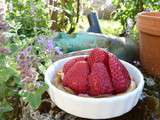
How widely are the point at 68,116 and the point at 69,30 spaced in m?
1.39

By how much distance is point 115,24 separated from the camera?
10.1 ft

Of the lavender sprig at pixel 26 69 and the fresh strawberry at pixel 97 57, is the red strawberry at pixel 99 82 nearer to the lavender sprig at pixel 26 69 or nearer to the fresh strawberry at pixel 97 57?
the fresh strawberry at pixel 97 57

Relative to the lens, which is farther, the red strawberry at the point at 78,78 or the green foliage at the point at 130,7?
the green foliage at the point at 130,7

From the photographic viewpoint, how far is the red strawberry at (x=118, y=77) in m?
1.15

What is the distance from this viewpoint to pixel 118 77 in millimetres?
1151

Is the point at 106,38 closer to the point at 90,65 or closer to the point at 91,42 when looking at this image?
the point at 91,42

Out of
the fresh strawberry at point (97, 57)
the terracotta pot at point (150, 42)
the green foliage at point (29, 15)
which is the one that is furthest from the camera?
the green foliage at point (29, 15)

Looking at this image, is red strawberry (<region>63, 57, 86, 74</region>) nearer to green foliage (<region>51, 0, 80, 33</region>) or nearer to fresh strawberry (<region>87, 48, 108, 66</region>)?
fresh strawberry (<region>87, 48, 108, 66</region>)

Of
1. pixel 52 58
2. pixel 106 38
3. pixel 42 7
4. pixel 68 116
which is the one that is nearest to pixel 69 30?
pixel 42 7

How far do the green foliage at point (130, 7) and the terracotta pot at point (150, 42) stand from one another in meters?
0.76

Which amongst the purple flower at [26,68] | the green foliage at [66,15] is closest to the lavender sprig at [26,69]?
the purple flower at [26,68]

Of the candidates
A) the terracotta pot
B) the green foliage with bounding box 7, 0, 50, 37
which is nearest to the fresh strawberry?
the terracotta pot

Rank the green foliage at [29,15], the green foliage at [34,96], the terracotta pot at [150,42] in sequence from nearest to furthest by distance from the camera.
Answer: the green foliage at [34,96]
the terracotta pot at [150,42]
the green foliage at [29,15]

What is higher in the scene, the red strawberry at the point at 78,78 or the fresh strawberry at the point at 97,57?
the fresh strawberry at the point at 97,57
